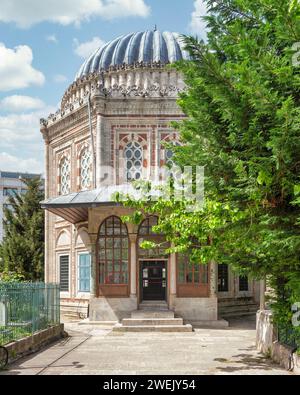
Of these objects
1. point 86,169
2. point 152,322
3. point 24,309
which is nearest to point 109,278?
point 152,322

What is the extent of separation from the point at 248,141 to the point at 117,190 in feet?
35.6

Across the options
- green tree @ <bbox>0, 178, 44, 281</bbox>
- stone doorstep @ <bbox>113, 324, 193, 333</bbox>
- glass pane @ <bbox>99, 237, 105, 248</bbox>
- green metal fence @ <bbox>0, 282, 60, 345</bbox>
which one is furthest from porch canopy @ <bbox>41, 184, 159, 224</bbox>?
green tree @ <bbox>0, 178, 44, 281</bbox>

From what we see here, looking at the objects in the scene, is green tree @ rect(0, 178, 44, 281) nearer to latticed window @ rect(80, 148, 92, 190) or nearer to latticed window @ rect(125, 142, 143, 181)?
latticed window @ rect(80, 148, 92, 190)

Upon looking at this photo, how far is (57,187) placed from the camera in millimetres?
24453

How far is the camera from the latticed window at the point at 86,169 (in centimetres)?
2242

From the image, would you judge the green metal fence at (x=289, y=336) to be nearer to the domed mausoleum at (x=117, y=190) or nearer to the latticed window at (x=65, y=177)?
the domed mausoleum at (x=117, y=190)

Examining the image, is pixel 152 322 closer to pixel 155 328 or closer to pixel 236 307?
pixel 155 328

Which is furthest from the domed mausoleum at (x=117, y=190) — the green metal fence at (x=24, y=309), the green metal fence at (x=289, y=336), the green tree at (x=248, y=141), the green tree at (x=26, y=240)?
the green tree at (x=248, y=141)

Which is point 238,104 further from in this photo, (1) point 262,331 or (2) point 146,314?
(2) point 146,314

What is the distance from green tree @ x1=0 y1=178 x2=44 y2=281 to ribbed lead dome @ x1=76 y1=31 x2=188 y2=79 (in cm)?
888

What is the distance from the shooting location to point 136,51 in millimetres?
26016

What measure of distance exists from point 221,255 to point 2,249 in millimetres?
22189

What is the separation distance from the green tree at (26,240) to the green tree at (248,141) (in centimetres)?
1973

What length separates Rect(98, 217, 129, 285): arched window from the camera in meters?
19.4
